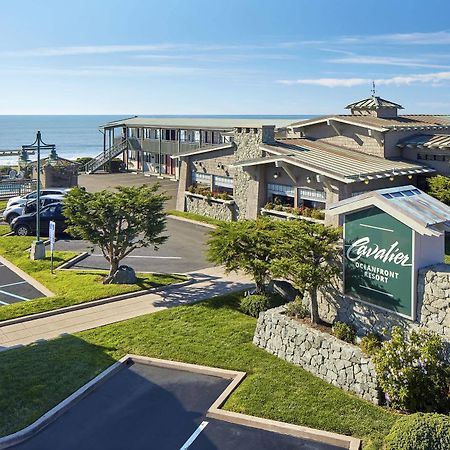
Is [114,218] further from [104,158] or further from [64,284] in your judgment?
[104,158]

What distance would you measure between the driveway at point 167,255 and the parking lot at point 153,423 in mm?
9819

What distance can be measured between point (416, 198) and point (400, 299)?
9.38 ft

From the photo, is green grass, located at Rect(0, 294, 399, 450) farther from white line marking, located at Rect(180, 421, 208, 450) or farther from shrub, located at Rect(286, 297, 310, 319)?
shrub, located at Rect(286, 297, 310, 319)

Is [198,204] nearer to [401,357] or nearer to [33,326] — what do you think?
[33,326]

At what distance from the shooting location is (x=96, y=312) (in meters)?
19.0

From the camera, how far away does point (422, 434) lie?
9.61m

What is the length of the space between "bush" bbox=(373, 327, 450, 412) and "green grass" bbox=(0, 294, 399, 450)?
1.63 ft

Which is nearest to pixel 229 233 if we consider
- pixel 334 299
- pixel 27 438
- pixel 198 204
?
pixel 334 299

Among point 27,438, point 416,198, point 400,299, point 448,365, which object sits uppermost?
point 416,198

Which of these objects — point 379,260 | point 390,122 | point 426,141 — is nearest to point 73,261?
point 379,260

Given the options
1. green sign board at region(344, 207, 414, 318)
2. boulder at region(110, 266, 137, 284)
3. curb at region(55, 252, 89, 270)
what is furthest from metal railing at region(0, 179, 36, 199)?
green sign board at region(344, 207, 414, 318)

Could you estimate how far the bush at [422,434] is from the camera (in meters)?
9.45

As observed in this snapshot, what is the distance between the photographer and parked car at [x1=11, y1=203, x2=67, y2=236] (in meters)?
31.5

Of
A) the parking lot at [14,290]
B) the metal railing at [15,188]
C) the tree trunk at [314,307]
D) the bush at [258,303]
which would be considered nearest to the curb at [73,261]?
the parking lot at [14,290]
